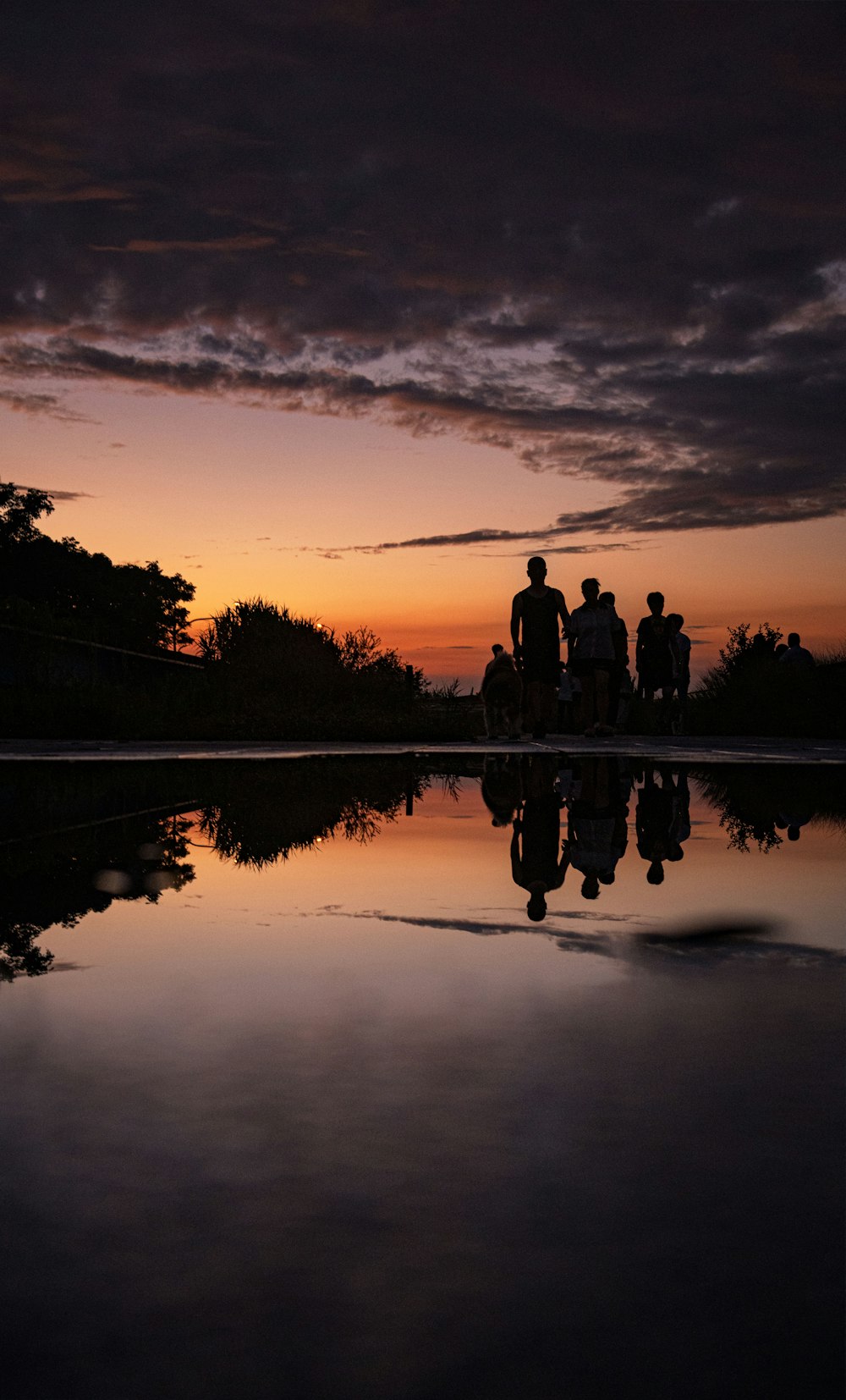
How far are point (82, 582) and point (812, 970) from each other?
67917 mm

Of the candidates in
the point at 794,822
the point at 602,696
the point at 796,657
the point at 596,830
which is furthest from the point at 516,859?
the point at 796,657

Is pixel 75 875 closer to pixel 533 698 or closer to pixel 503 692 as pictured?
pixel 533 698

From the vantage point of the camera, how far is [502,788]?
1255 centimetres

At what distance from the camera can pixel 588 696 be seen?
20656 mm

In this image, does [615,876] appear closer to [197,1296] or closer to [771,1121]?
[771,1121]

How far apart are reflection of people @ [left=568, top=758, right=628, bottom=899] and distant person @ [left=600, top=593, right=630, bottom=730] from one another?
5804 mm

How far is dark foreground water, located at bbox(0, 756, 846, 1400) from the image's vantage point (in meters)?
2.00

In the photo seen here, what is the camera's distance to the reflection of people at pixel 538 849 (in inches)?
247

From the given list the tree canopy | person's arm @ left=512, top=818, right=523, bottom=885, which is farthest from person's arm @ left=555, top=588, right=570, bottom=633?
the tree canopy

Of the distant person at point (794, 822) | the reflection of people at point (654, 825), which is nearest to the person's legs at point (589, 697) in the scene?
the reflection of people at point (654, 825)

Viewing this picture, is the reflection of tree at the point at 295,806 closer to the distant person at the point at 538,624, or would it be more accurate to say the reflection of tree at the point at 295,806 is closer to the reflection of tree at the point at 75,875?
the reflection of tree at the point at 75,875

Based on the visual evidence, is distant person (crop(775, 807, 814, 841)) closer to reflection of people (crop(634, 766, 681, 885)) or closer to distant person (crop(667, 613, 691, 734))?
reflection of people (crop(634, 766, 681, 885))

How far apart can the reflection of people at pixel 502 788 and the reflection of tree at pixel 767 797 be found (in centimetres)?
151

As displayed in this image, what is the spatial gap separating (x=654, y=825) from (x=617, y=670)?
12.3 meters
